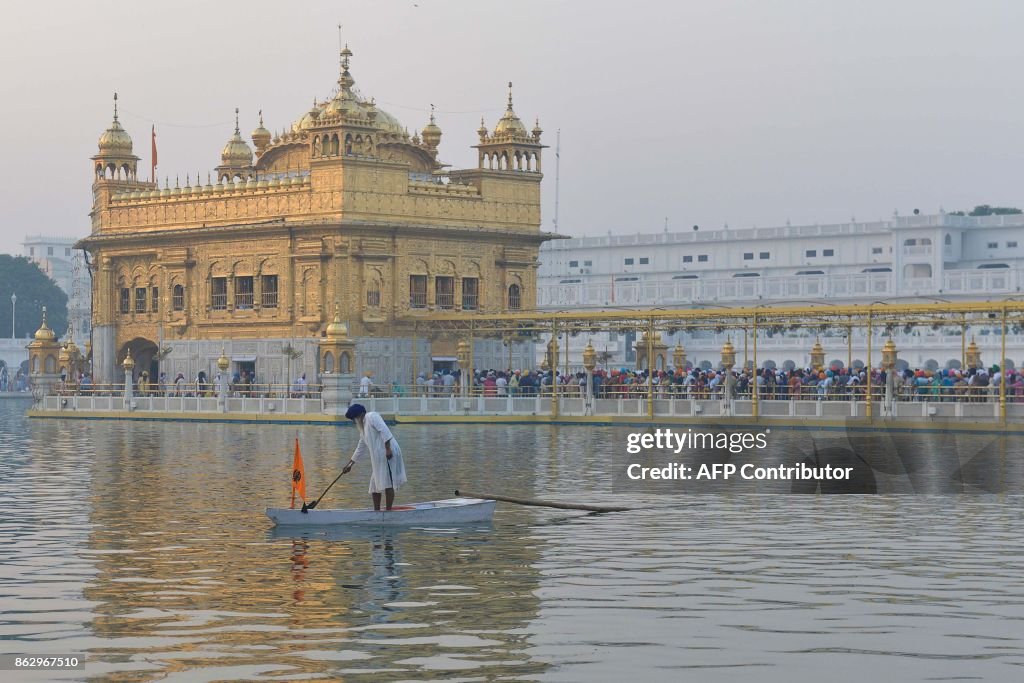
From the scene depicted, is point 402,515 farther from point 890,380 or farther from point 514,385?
point 514,385

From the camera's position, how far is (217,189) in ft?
199

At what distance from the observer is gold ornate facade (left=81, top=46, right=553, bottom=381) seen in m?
57.5

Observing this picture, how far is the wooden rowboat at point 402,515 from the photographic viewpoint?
824 inches

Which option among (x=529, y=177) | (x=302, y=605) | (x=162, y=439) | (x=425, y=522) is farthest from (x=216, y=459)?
(x=529, y=177)

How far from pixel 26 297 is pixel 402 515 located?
128 metres

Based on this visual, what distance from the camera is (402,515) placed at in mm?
21062

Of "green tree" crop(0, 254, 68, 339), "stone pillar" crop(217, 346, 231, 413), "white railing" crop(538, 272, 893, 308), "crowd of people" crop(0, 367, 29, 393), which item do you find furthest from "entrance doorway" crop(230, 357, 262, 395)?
"green tree" crop(0, 254, 68, 339)

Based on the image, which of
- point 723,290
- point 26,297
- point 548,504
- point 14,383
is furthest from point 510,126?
point 26,297

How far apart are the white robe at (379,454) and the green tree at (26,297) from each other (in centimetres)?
12521

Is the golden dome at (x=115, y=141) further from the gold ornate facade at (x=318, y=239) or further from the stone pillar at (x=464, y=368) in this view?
the stone pillar at (x=464, y=368)

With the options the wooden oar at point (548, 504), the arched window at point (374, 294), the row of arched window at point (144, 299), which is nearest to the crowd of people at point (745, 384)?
the arched window at point (374, 294)

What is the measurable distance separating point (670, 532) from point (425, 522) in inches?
115

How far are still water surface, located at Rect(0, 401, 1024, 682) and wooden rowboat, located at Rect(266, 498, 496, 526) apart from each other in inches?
Result: 12.0

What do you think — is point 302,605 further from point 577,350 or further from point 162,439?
point 577,350
